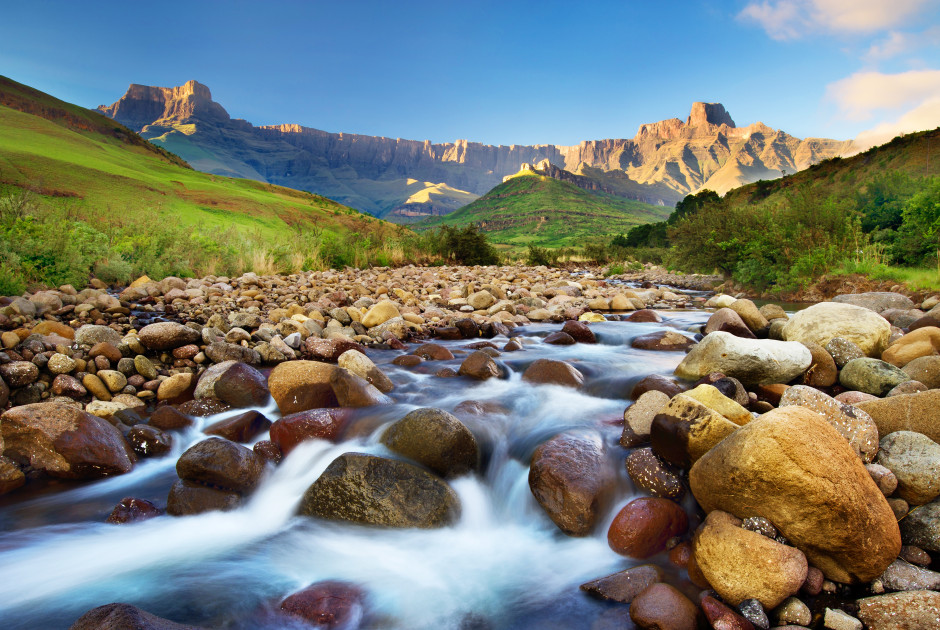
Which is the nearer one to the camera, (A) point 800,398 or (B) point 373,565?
(B) point 373,565

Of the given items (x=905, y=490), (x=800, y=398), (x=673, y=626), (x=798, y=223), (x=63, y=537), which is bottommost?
(x=63, y=537)

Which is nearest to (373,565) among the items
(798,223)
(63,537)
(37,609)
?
(37,609)

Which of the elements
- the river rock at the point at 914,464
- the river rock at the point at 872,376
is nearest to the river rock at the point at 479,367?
the river rock at the point at 872,376

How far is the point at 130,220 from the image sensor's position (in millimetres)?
13344

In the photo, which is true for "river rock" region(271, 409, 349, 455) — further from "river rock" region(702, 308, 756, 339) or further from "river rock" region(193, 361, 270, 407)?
"river rock" region(702, 308, 756, 339)

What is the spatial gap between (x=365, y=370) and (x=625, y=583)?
4099 mm

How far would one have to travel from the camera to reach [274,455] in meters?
4.33

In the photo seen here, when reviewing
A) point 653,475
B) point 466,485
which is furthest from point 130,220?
point 653,475

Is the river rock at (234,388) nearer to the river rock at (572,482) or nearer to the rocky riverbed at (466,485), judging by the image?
the rocky riverbed at (466,485)

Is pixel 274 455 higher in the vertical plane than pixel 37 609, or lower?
higher

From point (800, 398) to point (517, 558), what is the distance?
2.61m

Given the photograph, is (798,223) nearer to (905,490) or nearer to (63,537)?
(905,490)

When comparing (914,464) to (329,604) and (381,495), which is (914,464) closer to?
(381,495)

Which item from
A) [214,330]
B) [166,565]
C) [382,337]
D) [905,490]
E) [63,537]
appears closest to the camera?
[905,490]
